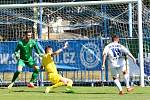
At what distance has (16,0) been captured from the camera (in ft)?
97.3

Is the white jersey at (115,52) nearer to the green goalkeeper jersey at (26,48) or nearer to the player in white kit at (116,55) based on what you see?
the player in white kit at (116,55)

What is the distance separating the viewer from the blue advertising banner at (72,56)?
20.8 meters

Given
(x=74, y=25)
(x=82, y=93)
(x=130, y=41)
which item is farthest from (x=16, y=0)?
(x=82, y=93)

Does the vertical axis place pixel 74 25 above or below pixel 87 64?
above

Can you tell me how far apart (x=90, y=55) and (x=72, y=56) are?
728 millimetres

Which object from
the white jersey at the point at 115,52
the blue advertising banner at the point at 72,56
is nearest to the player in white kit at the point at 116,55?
the white jersey at the point at 115,52

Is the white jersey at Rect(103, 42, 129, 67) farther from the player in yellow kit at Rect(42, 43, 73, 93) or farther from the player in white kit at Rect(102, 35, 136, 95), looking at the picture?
the player in yellow kit at Rect(42, 43, 73, 93)

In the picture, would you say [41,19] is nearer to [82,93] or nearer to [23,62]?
[23,62]

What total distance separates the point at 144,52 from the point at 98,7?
9.20 feet

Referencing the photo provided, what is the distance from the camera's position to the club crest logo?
816 inches

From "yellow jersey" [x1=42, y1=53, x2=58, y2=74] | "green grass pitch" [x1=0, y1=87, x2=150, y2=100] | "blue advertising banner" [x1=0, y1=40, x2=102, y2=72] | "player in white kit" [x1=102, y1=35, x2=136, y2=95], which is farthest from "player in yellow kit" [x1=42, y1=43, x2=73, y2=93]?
"blue advertising banner" [x1=0, y1=40, x2=102, y2=72]

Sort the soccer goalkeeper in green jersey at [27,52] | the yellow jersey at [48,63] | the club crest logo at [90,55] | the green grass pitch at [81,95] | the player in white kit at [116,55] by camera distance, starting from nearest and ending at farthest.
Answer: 1. the green grass pitch at [81,95]
2. the player in white kit at [116,55]
3. the yellow jersey at [48,63]
4. the soccer goalkeeper in green jersey at [27,52]
5. the club crest logo at [90,55]

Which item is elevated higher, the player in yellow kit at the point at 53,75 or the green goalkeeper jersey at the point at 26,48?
the green goalkeeper jersey at the point at 26,48

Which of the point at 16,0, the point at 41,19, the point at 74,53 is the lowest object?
the point at 74,53
